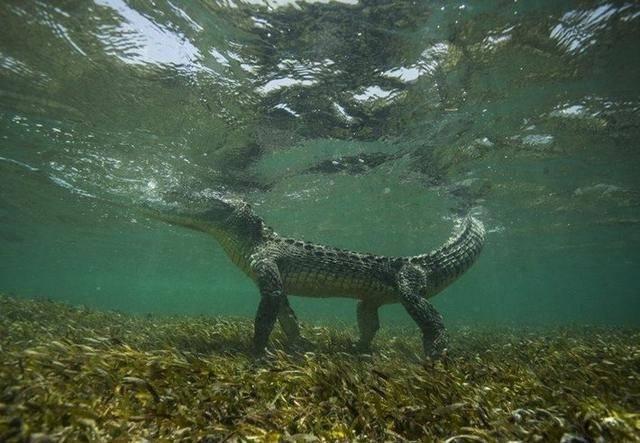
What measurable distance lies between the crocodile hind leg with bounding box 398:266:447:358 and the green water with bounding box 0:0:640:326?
5329 mm

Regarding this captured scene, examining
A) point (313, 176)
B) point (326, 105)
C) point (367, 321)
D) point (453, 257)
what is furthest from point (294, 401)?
point (313, 176)

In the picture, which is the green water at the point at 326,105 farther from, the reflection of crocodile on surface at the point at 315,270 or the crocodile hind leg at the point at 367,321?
the crocodile hind leg at the point at 367,321

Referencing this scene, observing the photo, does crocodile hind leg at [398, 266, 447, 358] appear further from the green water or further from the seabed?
the green water

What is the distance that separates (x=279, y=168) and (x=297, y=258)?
8.52m

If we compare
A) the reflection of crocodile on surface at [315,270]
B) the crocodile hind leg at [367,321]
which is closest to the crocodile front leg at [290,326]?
the reflection of crocodile on surface at [315,270]

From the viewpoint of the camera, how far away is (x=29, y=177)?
727 inches

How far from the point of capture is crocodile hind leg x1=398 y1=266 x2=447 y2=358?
691 cm

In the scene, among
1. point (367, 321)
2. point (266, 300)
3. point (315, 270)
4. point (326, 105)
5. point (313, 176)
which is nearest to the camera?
point (266, 300)

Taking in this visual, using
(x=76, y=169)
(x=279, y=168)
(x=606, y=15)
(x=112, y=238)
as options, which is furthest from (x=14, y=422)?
(x=112, y=238)

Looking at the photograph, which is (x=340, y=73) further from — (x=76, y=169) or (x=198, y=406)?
(x=76, y=169)

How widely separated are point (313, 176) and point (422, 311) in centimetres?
1044

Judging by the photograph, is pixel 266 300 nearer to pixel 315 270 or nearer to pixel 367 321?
pixel 315 270

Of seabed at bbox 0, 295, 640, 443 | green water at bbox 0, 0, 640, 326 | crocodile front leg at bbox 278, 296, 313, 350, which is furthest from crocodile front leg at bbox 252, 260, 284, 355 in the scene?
green water at bbox 0, 0, 640, 326

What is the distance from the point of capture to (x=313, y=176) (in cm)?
1667
